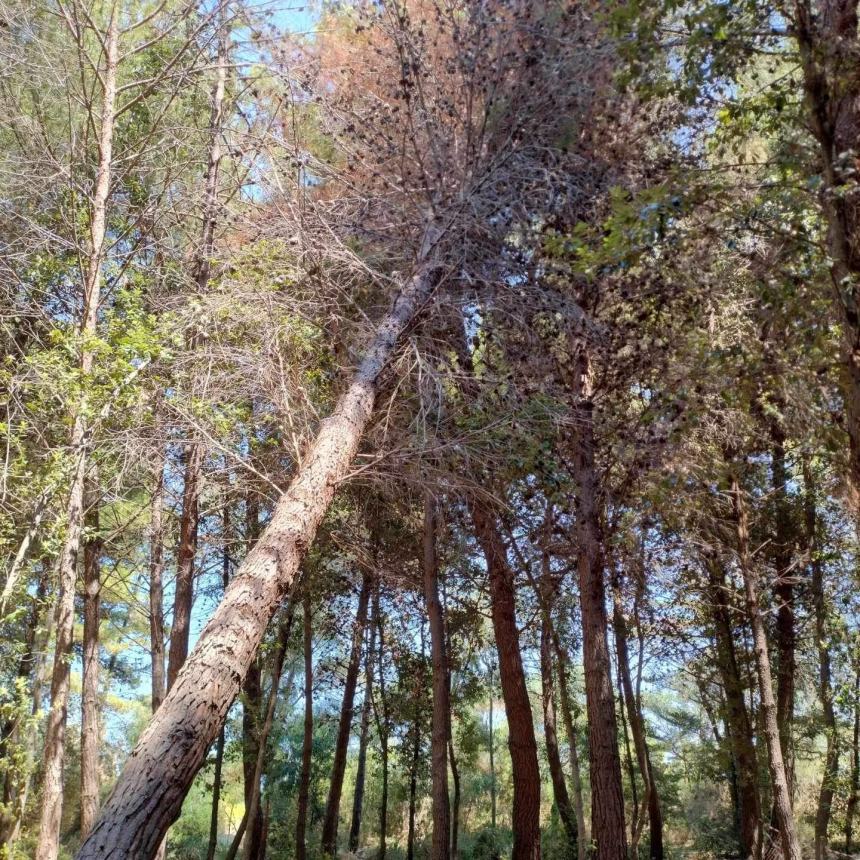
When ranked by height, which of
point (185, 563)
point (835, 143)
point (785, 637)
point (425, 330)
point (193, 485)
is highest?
point (425, 330)

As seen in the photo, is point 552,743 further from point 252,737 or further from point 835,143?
point 835,143

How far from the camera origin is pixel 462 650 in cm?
1168

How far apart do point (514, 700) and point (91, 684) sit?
166 inches

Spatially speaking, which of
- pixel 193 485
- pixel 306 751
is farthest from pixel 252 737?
pixel 193 485

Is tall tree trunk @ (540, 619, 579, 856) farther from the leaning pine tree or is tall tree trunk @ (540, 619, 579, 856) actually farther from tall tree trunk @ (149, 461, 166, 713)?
the leaning pine tree

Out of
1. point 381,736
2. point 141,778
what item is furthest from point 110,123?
point 381,736

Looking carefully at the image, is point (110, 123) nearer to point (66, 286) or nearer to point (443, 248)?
point (66, 286)

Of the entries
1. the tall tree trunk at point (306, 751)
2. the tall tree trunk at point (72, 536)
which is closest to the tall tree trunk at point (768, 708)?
the tall tree trunk at point (306, 751)

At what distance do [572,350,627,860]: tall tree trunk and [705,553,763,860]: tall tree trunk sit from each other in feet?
15.5

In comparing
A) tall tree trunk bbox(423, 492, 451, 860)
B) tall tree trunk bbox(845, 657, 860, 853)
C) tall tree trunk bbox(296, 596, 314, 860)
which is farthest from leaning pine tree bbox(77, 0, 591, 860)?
tall tree trunk bbox(845, 657, 860, 853)

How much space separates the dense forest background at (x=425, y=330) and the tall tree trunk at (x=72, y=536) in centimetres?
3

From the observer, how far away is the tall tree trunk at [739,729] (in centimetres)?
1080

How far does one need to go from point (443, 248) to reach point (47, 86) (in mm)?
4447

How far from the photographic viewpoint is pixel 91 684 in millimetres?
7168
